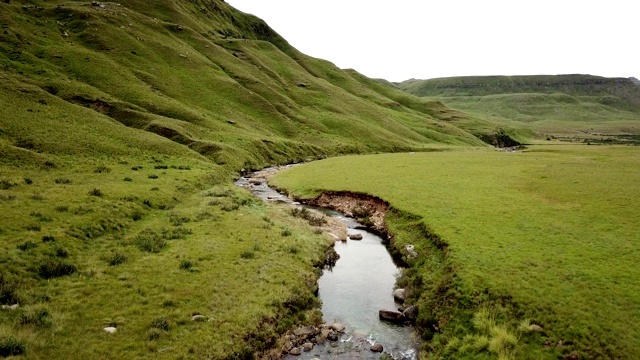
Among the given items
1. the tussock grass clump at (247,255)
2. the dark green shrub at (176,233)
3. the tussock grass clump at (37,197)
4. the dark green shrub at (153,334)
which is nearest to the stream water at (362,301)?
the tussock grass clump at (247,255)

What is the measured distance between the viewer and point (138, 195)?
3375 centimetres

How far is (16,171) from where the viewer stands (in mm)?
34812

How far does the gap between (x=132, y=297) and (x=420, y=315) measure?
15.9 metres

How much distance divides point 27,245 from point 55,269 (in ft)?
9.73

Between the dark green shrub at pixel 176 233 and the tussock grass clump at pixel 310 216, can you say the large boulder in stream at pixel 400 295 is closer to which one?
the tussock grass clump at pixel 310 216

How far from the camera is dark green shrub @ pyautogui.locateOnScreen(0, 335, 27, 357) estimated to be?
13.1 metres

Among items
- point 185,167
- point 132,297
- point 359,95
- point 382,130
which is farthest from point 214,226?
point 359,95

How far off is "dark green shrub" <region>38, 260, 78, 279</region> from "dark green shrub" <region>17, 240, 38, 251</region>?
196 centimetres

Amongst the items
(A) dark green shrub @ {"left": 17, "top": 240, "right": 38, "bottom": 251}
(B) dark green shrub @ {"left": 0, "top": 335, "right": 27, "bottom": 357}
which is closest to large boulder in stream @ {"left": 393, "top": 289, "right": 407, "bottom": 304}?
(B) dark green shrub @ {"left": 0, "top": 335, "right": 27, "bottom": 357}

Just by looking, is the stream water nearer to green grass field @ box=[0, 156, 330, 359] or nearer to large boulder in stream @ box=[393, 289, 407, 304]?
large boulder in stream @ box=[393, 289, 407, 304]

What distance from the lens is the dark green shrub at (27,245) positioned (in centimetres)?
2027

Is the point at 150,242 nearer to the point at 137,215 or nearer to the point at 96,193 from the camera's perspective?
the point at 137,215

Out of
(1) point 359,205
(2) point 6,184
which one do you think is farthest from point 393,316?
(2) point 6,184

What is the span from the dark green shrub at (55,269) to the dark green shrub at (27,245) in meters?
1.96
